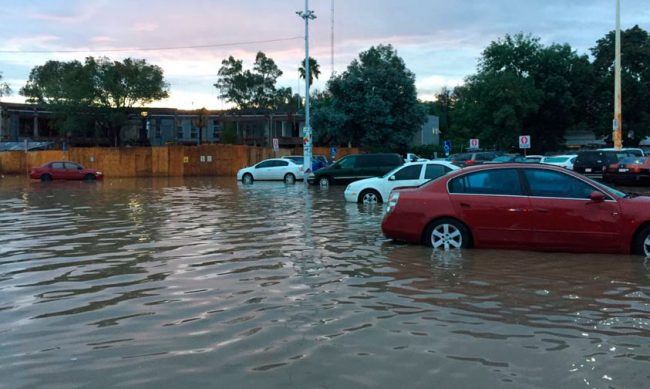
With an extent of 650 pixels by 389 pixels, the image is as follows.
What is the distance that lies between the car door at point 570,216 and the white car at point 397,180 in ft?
25.4

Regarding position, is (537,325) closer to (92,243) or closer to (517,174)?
(517,174)

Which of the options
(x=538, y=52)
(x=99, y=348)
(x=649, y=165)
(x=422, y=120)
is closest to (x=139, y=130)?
(x=422, y=120)

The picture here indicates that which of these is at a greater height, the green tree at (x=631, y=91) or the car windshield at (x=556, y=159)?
the green tree at (x=631, y=91)

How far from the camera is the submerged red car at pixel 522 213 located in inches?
339

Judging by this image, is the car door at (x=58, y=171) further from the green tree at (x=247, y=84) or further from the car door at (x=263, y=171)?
the green tree at (x=247, y=84)

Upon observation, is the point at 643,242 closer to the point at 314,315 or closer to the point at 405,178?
the point at 314,315

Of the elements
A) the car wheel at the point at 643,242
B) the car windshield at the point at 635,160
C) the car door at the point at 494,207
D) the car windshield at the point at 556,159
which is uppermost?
the car windshield at the point at 556,159

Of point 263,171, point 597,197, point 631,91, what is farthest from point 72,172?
point 631,91

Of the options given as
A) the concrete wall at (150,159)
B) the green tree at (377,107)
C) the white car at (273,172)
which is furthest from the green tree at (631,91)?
the white car at (273,172)

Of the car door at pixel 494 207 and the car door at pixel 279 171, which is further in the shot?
→ the car door at pixel 279 171

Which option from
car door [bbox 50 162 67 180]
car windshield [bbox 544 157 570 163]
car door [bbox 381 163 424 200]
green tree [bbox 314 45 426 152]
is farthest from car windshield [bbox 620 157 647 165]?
car door [bbox 50 162 67 180]

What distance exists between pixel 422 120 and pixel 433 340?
4815 centimetres

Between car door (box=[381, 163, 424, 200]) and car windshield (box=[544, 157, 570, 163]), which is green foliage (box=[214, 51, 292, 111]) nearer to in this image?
car windshield (box=[544, 157, 570, 163])

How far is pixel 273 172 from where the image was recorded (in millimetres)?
35750
